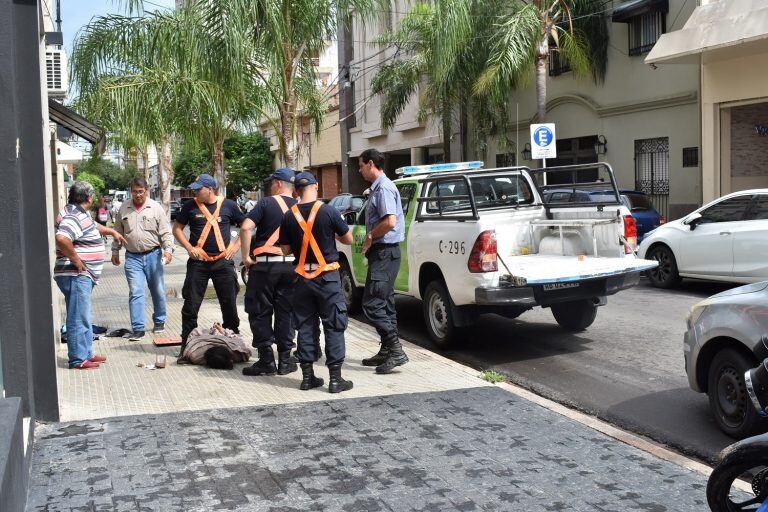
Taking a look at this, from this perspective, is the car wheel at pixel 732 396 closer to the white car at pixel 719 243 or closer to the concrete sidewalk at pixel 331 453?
the concrete sidewalk at pixel 331 453

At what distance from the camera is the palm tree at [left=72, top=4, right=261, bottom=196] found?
12742 millimetres

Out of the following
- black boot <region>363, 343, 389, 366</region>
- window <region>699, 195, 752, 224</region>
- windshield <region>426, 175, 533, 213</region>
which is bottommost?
black boot <region>363, 343, 389, 366</region>

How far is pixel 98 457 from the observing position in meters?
5.33

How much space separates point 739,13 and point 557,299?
40.7 ft

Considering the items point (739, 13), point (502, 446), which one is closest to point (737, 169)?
point (739, 13)

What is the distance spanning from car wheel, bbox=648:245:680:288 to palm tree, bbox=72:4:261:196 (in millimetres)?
7121

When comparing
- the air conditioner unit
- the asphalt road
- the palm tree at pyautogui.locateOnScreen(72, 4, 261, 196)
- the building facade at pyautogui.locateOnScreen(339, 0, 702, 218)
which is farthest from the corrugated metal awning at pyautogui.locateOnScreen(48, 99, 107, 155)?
the building facade at pyautogui.locateOnScreen(339, 0, 702, 218)

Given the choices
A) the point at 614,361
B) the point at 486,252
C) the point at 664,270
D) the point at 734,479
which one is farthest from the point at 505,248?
the point at 734,479

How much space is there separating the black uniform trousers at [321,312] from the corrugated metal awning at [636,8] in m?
17.8

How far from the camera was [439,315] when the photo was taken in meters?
9.42

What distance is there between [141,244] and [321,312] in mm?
3424

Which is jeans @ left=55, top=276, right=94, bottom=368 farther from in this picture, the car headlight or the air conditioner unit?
the air conditioner unit

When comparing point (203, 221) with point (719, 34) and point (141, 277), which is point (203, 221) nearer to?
point (141, 277)

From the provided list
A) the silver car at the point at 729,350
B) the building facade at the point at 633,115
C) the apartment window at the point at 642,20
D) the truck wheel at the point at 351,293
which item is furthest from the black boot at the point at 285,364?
the apartment window at the point at 642,20
